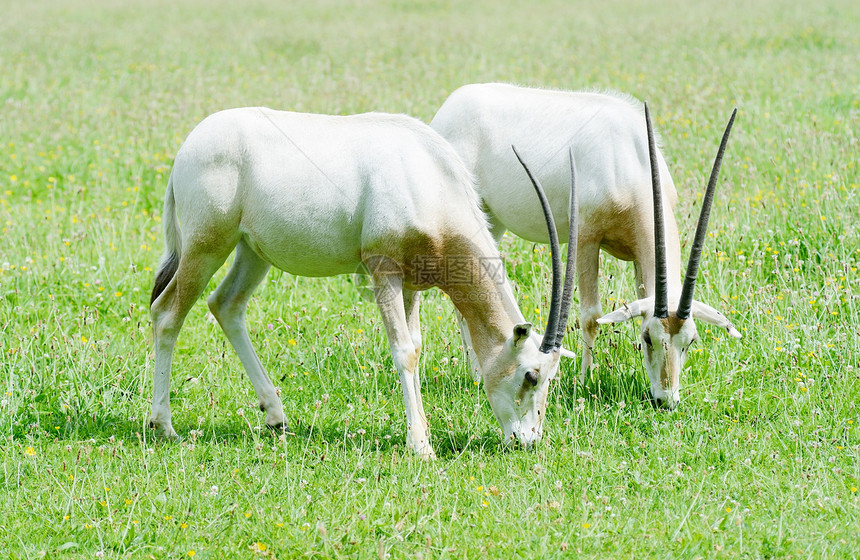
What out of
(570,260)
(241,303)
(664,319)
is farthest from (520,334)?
(241,303)

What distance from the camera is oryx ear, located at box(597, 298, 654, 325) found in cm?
515

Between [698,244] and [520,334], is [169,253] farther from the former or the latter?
[698,244]

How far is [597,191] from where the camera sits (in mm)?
5848

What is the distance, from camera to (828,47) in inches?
645

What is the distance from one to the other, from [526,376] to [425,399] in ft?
3.71

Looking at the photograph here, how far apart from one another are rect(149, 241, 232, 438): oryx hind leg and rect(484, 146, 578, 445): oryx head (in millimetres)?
1850

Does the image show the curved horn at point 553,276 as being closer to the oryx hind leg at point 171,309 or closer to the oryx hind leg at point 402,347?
the oryx hind leg at point 402,347

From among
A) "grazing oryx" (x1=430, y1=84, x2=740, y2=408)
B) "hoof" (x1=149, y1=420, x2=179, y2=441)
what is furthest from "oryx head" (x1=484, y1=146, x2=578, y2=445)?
"hoof" (x1=149, y1=420, x2=179, y2=441)

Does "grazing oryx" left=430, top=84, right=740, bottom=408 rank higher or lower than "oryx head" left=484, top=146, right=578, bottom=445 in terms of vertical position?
higher

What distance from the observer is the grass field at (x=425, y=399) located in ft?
13.5

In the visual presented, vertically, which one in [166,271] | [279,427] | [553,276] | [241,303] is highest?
[553,276]

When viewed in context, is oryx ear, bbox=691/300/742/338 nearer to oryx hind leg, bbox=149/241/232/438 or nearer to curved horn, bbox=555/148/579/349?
curved horn, bbox=555/148/579/349

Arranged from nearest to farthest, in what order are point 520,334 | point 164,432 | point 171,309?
point 520,334
point 164,432
point 171,309

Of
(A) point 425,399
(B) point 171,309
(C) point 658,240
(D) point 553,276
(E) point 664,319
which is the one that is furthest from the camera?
(A) point 425,399
